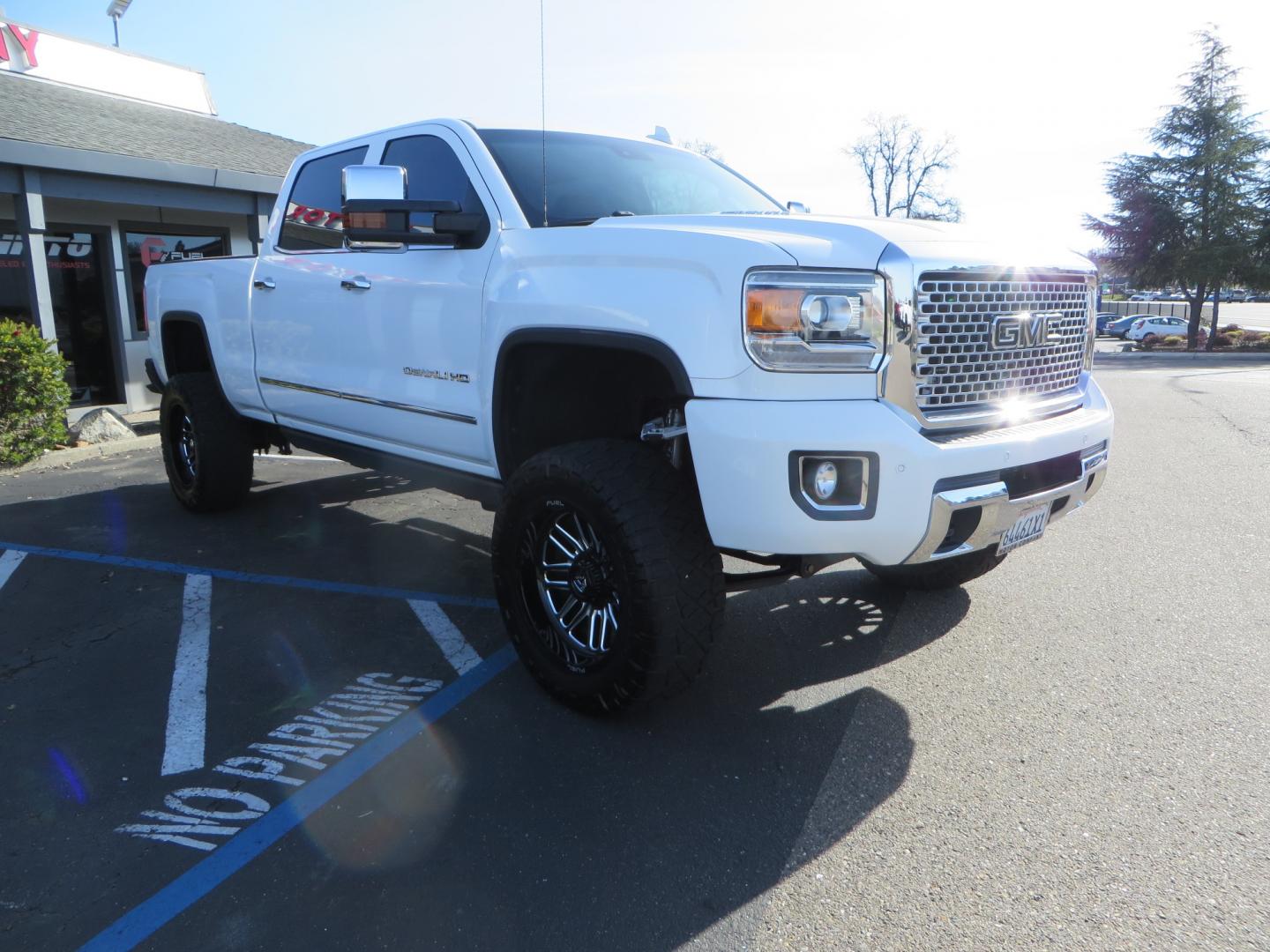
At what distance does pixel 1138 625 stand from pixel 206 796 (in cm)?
374

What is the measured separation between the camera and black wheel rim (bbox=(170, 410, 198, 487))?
20.6ft

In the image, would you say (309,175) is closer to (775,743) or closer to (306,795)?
(306,795)

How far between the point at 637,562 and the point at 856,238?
3.86ft

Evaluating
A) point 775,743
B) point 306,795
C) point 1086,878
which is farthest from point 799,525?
point 306,795

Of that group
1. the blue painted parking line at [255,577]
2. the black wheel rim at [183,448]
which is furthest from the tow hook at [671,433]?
the black wheel rim at [183,448]

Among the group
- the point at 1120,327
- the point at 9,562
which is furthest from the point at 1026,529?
the point at 1120,327

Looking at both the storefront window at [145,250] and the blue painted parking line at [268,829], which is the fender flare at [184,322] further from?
the storefront window at [145,250]

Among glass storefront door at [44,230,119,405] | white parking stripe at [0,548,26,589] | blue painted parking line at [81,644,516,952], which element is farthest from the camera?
glass storefront door at [44,230,119,405]

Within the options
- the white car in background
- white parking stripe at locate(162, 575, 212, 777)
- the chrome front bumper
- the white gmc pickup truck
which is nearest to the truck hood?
the white gmc pickup truck

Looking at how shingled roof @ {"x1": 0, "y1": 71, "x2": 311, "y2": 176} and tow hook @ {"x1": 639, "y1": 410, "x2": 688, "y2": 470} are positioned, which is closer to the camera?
tow hook @ {"x1": 639, "y1": 410, "x2": 688, "y2": 470}

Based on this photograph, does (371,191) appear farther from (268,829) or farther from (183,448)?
(183,448)

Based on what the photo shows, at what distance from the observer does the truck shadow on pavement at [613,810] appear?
233 centimetres

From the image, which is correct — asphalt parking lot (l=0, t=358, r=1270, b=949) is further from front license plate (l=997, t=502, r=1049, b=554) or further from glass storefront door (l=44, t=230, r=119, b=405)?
glass storefront door (l=44, t=230, r=119, b=405)

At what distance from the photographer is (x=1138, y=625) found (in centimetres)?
421
